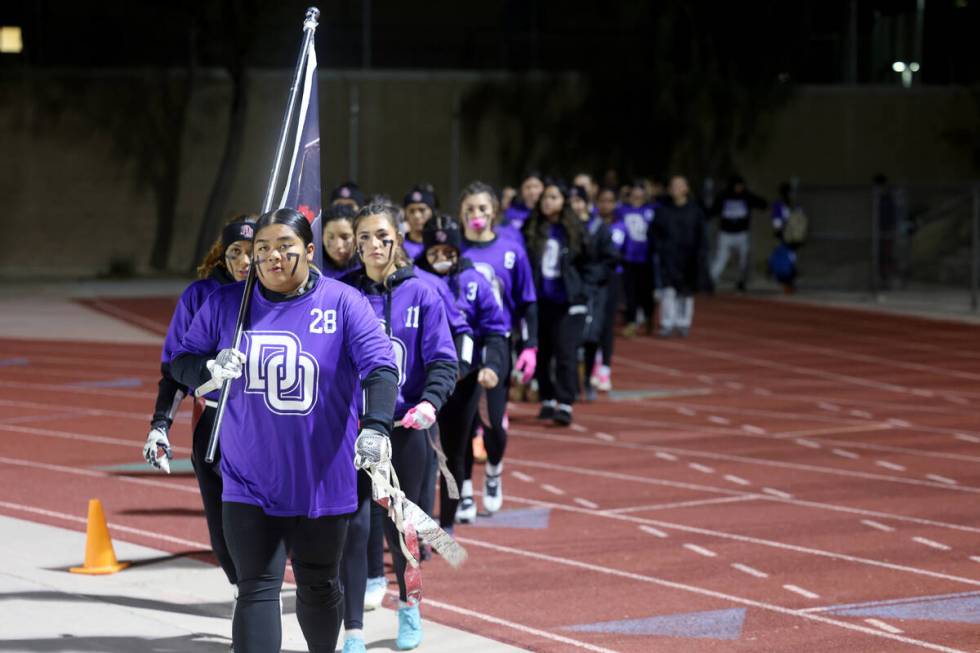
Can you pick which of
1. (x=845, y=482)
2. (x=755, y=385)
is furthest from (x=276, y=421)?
(x=755, y=385)

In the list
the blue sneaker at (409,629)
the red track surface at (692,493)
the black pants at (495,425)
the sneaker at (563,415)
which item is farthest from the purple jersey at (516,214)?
the blue sneaker at (409,629)

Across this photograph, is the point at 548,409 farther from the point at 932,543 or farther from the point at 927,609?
the point at 927,609

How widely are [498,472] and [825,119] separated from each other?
27364 millimetres

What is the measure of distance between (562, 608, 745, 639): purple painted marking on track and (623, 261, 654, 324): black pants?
13.1 metres

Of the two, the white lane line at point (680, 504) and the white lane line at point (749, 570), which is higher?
the white lane line at point (680, 504)

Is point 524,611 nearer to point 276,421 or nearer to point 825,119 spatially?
point 276,421

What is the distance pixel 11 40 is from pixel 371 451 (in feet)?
93.9

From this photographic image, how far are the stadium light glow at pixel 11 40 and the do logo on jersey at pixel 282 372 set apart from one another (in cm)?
2816

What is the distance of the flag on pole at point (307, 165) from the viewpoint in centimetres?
644

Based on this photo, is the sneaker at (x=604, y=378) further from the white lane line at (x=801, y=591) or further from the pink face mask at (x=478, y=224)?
the white lane line at (x=801, y=591)

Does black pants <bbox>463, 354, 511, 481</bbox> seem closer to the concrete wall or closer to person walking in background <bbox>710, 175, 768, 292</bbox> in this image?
person walking in background <bbox>710, 175, 768, 292</bbox>

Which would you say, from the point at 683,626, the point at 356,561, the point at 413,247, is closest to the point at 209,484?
the point at 356,561

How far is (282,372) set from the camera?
5.79m

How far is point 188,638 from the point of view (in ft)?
24.0
